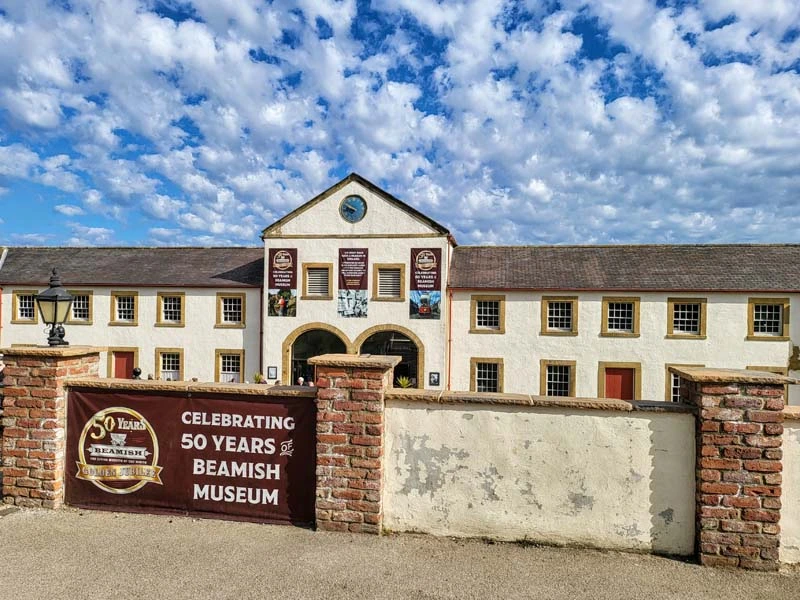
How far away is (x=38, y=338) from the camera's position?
2330 centimetres

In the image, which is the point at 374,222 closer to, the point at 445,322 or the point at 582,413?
the point at 445,322

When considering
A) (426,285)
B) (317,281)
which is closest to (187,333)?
(317,281)

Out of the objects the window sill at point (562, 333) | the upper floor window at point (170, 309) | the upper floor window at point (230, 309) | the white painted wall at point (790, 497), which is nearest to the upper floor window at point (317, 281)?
the upper floor window at point (230, 309)

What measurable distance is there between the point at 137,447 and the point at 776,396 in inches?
269

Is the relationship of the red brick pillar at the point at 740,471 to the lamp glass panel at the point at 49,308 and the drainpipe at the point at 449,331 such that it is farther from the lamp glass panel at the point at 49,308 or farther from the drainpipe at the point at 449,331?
the drainpipe at the point at 449,331

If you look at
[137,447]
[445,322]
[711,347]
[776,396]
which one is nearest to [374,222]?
[445,322]

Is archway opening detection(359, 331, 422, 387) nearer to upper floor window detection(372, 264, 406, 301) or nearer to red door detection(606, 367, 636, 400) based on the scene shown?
upper floor window detection(372, 264, 406, 301)

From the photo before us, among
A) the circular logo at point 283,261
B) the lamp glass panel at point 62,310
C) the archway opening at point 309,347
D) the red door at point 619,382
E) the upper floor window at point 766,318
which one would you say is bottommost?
the red door at point 619,382

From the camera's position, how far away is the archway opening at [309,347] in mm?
21250

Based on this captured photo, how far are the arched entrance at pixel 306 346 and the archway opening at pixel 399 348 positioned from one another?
1327mm

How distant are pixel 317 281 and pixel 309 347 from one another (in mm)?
3111

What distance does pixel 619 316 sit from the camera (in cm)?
1961

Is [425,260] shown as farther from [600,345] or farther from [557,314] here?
[600,345]

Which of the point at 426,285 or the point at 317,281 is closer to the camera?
the point at 426,285
